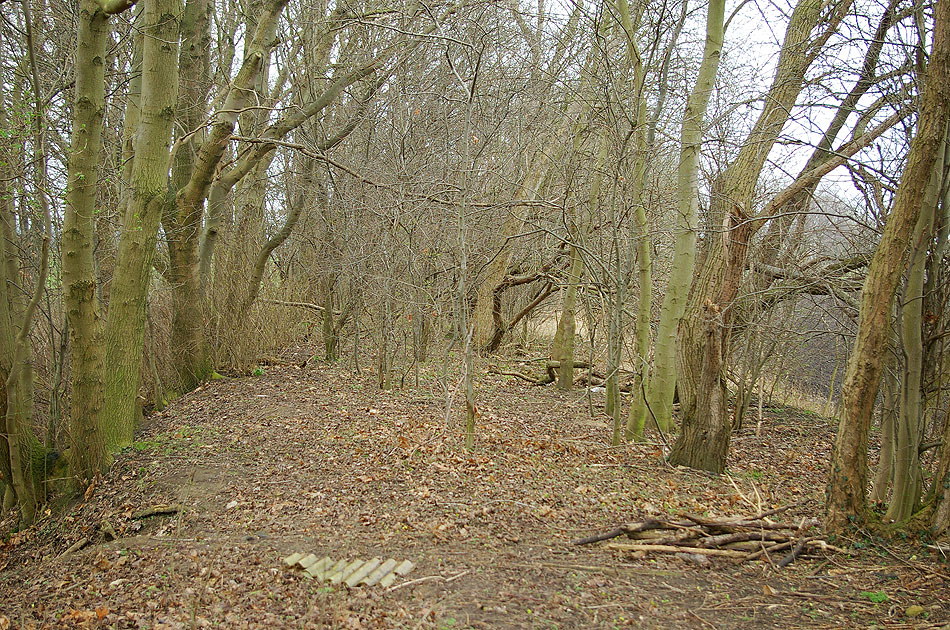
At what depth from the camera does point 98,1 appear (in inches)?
223

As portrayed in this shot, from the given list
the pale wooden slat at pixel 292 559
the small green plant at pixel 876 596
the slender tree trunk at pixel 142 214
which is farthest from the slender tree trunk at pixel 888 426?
the slender tree trunk at pixel 142 214

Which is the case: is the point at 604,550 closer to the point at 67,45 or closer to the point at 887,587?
the point at 887,587

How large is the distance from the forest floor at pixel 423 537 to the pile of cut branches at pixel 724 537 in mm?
106

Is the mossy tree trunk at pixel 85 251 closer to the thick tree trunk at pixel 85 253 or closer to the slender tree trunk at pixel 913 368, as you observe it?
the thick tree trunk at pixel 85 253

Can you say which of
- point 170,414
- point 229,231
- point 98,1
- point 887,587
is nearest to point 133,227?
point 98,1

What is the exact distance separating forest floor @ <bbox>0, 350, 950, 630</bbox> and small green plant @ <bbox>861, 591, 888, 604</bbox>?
0.01 meters

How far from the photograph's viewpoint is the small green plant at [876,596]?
3.61 metres

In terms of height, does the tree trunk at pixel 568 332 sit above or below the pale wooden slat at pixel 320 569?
above

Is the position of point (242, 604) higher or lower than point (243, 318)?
lower

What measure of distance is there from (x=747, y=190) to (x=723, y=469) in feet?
10.5

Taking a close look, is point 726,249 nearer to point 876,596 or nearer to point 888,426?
point 888,426

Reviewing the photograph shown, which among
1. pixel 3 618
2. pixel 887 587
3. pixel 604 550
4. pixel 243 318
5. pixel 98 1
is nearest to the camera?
pixel 887 587

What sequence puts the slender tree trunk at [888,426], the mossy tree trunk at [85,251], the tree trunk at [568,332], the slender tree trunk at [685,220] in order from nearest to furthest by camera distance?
the slender tree trunk at [888,426] < the mossy tree trunk at [85,251] < the slender tree trunk at [685,220] < the tree trunk at [568,332]

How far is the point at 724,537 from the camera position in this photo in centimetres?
454
